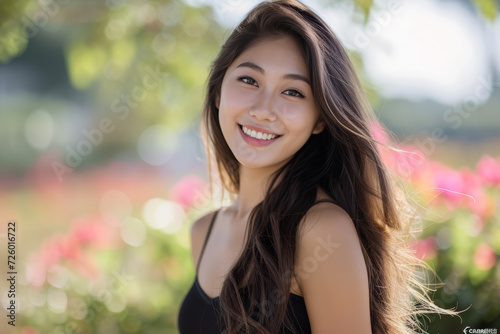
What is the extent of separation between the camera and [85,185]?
25.6 ft

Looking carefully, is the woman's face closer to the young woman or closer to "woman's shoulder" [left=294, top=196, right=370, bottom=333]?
the young woman

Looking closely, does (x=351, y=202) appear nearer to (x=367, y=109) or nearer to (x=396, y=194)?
(x=396, y=194)

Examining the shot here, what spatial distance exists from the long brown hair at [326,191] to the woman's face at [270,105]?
4 centimetres

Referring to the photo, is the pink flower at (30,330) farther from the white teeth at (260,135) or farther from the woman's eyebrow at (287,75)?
the woman's eyebrow at (287,75)

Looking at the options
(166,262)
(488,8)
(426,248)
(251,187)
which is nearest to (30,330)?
(166,262)

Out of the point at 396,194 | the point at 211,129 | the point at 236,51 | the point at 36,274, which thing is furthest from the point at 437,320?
the point at 36,274

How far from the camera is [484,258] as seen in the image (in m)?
2.75

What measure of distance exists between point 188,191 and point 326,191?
174 cm

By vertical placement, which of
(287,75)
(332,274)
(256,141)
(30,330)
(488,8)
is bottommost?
(30,330)

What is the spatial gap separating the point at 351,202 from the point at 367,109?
39cm

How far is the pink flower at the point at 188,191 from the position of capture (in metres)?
3.42

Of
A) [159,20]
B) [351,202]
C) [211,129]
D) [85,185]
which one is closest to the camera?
[351,202]

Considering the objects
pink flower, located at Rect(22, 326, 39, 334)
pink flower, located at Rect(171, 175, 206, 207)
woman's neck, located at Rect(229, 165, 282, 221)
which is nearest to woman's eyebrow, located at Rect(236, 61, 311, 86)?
woman's neck, located at Rect(229, 165, 282, 221)

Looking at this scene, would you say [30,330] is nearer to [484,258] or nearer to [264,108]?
[264,108]
